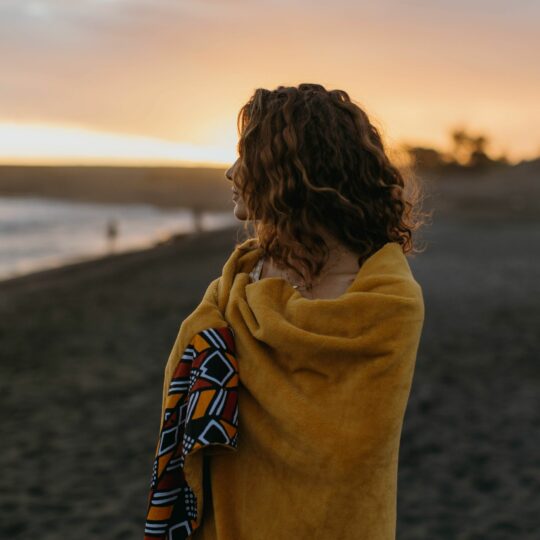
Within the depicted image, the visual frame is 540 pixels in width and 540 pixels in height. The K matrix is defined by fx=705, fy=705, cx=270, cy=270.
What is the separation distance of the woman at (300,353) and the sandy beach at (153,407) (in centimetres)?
267

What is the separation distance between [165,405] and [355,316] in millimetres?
526

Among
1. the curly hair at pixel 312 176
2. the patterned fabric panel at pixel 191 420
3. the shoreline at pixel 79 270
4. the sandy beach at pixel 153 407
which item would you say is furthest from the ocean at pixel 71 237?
the curly hair at pixel 312 176

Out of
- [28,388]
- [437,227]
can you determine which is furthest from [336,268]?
[437,227]

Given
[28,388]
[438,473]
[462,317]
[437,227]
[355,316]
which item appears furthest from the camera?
[437,227]

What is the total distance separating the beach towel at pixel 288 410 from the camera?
1497 mm

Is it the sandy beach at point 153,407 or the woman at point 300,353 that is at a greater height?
the woman at point 300,353

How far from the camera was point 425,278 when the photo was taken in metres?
13.3

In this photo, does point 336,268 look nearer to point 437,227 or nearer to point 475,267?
point 475,267

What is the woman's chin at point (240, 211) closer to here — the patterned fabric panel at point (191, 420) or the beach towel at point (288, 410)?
the beach towel at point (288, 410)

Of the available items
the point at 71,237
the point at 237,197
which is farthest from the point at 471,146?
the point at 237,197

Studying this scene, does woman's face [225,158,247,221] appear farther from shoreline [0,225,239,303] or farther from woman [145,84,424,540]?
shoreline [0,225,239,303]

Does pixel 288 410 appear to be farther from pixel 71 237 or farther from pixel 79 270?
pixel 71 237

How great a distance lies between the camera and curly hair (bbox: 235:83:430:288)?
1579 millimetres

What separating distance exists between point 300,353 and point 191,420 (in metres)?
0.31
